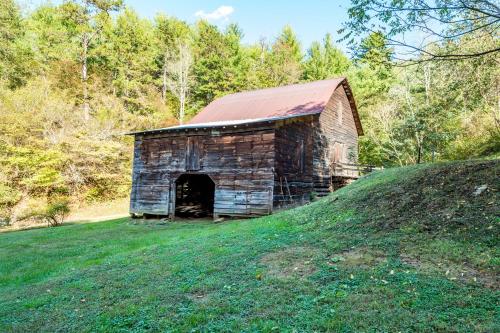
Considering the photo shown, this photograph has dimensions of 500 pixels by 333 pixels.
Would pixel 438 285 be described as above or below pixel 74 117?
below

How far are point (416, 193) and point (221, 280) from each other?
4887 millimetres

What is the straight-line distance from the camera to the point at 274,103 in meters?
21.9

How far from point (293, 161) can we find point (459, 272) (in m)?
12.2

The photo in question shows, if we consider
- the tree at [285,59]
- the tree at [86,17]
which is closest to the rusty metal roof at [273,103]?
the tree at [86,17]

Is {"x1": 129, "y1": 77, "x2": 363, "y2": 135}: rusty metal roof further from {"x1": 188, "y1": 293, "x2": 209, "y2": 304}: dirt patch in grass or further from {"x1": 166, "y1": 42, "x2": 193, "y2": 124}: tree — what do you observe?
{"x1": 188, "y1": 293, "x2": 209, "y2": 304}: dirt patch in grass

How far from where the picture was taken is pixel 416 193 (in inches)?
303

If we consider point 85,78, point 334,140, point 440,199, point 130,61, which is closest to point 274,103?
point 334,140

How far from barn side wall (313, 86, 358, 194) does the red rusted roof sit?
0.97m

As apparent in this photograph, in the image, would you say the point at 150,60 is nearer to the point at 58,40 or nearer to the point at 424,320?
the point at 58,40

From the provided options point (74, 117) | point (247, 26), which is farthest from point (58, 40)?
point (247, 26)

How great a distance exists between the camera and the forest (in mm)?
20297

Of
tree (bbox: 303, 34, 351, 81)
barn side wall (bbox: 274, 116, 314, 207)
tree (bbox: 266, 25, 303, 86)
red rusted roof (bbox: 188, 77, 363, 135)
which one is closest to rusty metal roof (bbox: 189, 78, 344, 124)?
red rusted roof (bbox: 188, 77, 363, 135)

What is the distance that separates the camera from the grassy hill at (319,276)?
4.00m

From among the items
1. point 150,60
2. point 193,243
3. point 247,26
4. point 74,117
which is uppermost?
point 247,26
